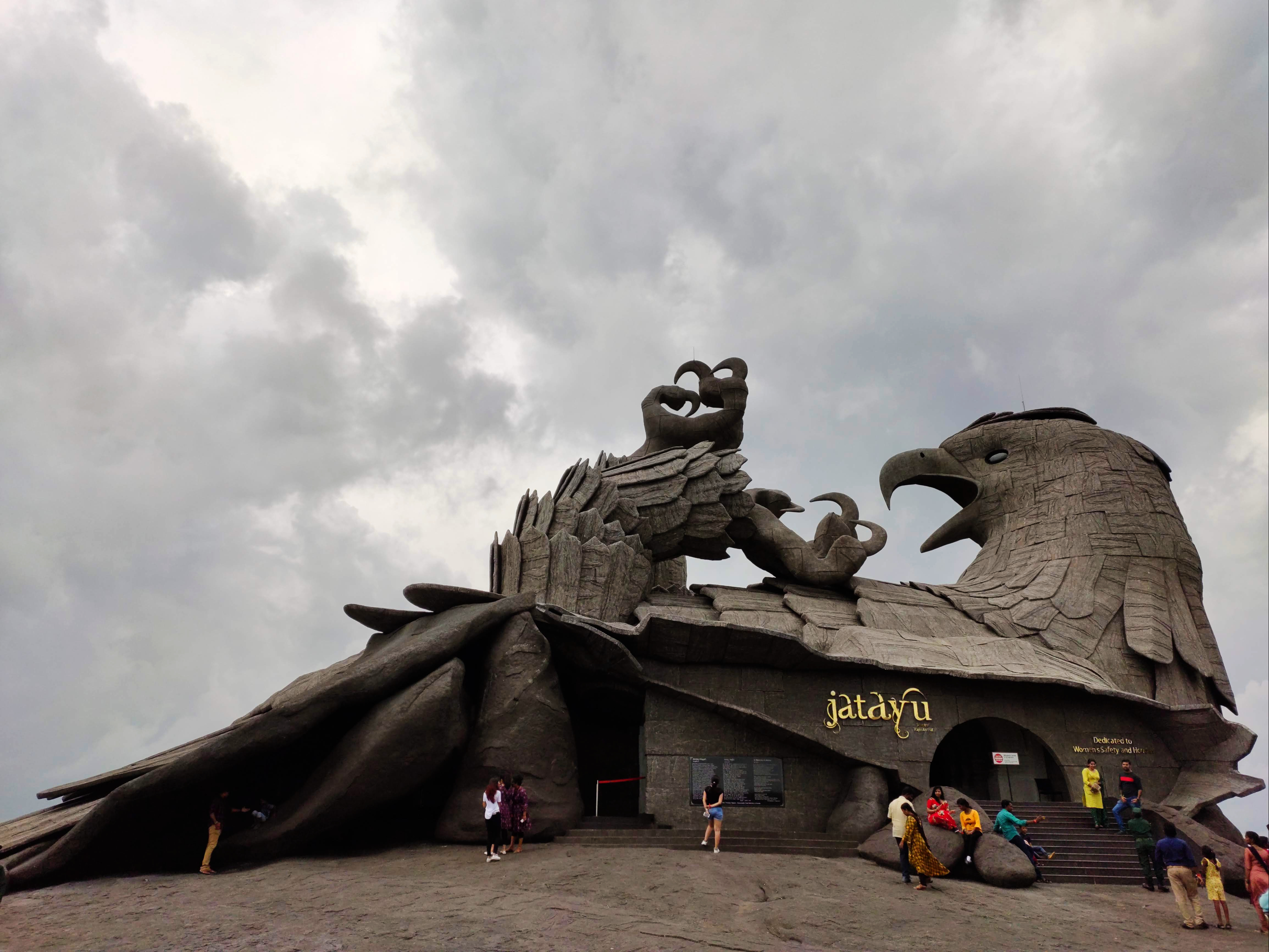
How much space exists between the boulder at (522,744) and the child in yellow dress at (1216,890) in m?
7.29

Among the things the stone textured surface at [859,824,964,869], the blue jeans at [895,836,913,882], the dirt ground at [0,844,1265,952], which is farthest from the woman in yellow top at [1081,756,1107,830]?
the blue jeans at [895,836,913,882]

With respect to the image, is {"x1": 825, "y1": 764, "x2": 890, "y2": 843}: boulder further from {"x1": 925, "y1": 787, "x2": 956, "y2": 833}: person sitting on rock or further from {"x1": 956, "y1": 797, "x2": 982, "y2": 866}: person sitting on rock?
{"x1": 956, "y1": 797, "x2": 982, "y2": 866}: person sitting on rock

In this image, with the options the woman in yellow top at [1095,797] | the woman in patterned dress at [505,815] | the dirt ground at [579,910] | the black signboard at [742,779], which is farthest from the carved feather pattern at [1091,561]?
the woman in patterned dress at [505,815]

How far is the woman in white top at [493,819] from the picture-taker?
9648 mm

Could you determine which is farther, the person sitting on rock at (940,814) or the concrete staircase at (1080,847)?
the concrete staircase at (1080,847)

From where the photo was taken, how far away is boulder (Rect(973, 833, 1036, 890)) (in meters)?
9.89

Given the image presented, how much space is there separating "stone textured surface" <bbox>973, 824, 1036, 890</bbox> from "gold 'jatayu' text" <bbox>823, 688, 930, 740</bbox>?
2.72 m

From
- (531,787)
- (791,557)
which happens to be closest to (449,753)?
(531,787)

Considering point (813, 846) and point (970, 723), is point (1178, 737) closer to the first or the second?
point (970, 723)

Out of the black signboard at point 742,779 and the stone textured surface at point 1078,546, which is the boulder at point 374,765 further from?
the stone textured surface at point 1078,546

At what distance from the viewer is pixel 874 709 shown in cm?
1305

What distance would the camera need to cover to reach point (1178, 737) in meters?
14.1

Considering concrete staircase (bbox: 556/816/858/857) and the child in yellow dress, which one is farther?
concrete staircase (bbox: 556/816/858/857)

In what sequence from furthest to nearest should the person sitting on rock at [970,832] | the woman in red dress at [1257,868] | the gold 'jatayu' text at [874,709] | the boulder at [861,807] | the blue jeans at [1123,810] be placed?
the gold 'jatayu' text at [874,709] → the boulder at [861,807] → the blue jeans at [1123,810] → the person sitting on rock at [970,832] → the woman in red dress at [1257,868]
